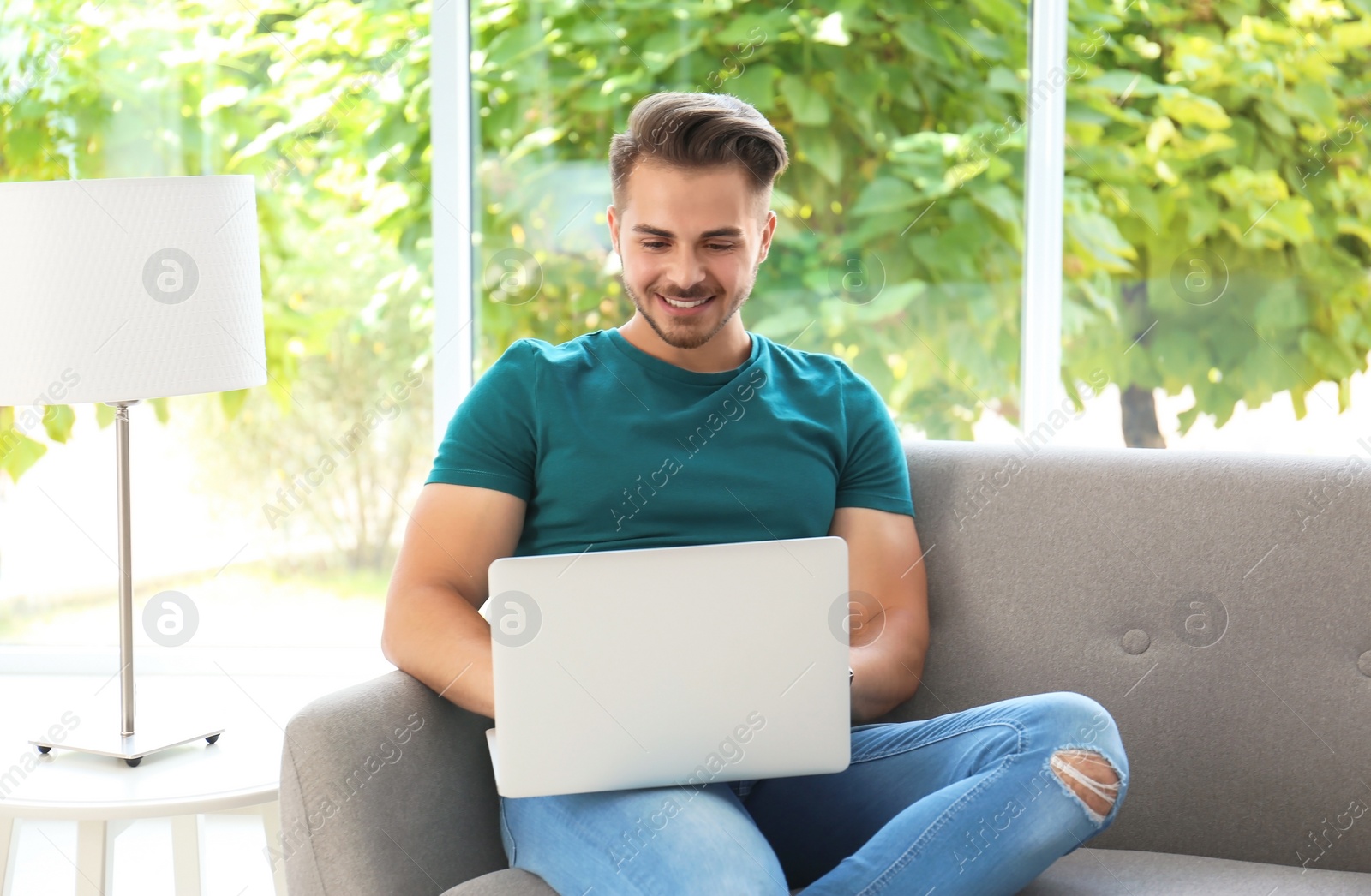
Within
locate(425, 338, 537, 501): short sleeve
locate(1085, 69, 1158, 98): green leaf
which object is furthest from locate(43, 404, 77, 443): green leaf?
locate(1085, 69, 1158, 98): green leaf

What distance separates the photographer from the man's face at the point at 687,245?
153 cm

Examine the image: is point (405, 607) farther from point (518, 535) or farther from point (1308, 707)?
point (1308, 707)

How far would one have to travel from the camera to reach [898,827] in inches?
46.6

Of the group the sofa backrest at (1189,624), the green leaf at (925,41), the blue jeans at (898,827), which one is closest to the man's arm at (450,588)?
the blue jeans at (898,827)

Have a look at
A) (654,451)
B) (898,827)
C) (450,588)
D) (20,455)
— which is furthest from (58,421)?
(898,827)

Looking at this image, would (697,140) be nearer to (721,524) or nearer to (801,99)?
(721,524)

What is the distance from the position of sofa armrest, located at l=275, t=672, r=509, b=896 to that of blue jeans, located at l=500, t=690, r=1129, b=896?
0.21 ft

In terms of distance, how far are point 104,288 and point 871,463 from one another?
100 cm

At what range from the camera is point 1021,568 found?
1586 millimetres

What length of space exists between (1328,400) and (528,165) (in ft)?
5.60

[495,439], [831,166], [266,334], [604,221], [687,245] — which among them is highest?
[831,166]

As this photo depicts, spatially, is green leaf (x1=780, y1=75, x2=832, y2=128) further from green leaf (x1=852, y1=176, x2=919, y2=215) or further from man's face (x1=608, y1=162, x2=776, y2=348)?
man's face (x1=608, y1=162, x2=776, y2=348)

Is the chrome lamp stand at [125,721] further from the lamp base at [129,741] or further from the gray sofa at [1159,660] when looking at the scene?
the gray sofa at [1159,660]

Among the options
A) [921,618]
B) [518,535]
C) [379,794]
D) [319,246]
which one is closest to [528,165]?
[319,246]
